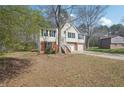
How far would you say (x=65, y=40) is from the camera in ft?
77.5

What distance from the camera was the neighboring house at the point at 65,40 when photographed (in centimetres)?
2100

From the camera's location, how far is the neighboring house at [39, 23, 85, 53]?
21000 millimetres

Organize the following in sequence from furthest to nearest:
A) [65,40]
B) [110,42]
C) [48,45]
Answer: [65,40]
[48,45]
[110,42]

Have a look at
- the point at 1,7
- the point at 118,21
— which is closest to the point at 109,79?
the point at 1,7

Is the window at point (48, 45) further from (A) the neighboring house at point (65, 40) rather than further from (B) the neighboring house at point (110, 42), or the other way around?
(B) the neighboring house at point (110, 42)

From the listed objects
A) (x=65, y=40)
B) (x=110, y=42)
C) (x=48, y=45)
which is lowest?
(x=48, y=45)

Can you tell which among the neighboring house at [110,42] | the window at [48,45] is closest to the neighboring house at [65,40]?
the window at [48,45]

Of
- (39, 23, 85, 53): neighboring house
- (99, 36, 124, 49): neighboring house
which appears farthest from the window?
(99, 36, 124, 49): neighboring house

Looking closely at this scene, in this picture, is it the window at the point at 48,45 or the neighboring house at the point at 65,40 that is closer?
the neighboring house at the point at 65,40

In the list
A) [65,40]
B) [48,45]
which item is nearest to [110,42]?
[48,45]

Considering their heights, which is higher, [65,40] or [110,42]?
[65,40]

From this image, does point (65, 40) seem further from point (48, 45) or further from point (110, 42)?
point (110, 42)

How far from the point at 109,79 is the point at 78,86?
3.97ft
